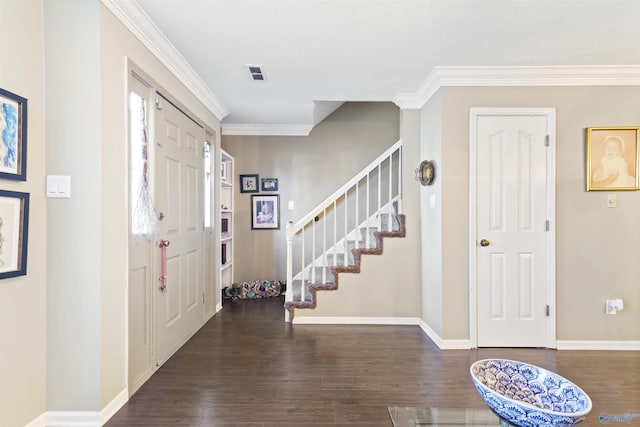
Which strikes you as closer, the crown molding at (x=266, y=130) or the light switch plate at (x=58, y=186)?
the light switch plate at (x=58, y=186)

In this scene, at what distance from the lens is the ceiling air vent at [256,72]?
2.91m

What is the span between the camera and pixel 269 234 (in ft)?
16.8

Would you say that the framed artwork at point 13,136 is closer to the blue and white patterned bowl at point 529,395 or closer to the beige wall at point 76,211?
the beige wall at point 76,211

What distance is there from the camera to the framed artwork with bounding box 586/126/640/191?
295 cm

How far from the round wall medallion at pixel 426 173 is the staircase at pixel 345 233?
327 mm

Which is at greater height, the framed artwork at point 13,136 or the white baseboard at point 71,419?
the framed artwork at point 13,136

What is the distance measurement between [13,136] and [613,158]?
4344 mm

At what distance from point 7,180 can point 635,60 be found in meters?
4.50

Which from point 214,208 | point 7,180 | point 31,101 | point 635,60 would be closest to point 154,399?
point 7,180

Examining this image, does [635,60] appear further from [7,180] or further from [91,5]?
[7,180]

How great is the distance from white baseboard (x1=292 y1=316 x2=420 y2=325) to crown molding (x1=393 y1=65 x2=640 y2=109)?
8.14 ft

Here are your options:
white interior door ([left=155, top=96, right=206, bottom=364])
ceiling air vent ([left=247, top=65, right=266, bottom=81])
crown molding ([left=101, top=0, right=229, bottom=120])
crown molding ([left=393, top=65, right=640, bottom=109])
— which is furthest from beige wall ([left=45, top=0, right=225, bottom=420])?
crown molding ([left=393, top=65, right=640, bottom=109])

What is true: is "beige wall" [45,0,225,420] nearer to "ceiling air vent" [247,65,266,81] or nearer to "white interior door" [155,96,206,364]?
"white interior door" [155,96,206,364]

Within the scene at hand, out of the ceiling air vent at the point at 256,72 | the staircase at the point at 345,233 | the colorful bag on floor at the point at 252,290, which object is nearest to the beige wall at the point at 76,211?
the ceiling air vent at the point at 256,72
